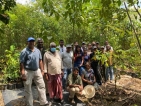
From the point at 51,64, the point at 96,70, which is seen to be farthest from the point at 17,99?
the point at 96,70

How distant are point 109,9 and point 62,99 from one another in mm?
4045

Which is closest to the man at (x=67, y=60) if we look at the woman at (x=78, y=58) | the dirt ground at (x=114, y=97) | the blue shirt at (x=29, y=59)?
the woman at (x=78, y=58)

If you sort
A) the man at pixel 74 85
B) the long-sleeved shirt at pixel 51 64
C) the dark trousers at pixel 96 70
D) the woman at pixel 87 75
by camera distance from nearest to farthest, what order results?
the long-sleeved shirt at pixel 51 64 → the man at pixel 74 85 → the woman at pixel 87 75 → the dark trousers at pixel 96 70

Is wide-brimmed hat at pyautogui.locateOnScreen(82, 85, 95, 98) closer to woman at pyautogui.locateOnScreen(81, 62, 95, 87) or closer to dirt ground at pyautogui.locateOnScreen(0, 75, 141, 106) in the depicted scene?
dirt ground at pyautogui.locateOnScreen(0, 75, 141, 106)

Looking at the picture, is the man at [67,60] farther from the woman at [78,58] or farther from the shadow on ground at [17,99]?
the shadow on ground at [17,99]

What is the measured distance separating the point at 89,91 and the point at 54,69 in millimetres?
1332

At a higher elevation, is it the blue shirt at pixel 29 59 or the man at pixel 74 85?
the blue shirt at pixel 29 59

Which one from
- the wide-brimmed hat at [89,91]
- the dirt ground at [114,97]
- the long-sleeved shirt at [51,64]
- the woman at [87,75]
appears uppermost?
the long-sleeved shirt at [51,64]

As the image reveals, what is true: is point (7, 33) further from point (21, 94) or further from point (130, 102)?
point (130, 102)

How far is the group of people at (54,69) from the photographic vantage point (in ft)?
18.8

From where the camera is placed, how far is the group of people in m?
5.72

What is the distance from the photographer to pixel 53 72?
630 centimetres

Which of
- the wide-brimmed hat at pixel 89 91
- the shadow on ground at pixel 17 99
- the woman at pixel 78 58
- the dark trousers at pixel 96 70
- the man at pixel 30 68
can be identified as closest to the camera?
the man at pixel 30 68

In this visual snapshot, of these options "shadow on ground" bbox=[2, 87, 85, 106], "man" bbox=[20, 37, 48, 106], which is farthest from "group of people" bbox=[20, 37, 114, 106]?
"shadow on ground" bbox=[2, 87, 85, 106]
